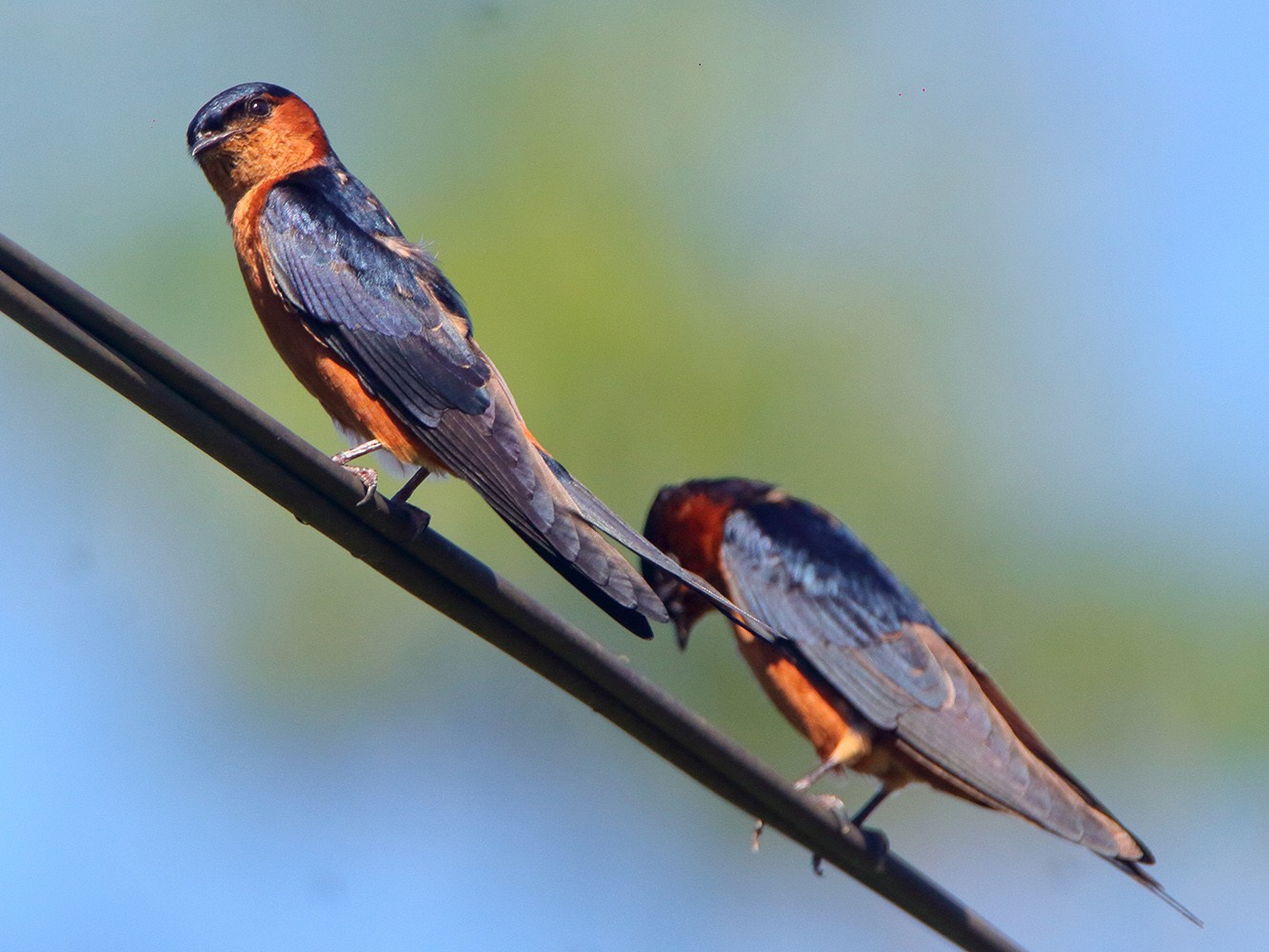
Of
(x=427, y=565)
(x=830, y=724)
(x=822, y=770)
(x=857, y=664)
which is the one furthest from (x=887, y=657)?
(x=427, y=565)

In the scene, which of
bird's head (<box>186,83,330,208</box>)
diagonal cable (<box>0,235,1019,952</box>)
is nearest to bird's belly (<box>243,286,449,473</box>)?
bird's head (<box>186,83,330,208</box>)

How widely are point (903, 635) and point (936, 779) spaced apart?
0.60 metres

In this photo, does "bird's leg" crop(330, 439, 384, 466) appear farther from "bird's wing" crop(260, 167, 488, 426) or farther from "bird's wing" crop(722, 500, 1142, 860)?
"bird's wing" crop(722, 500, 1142, 860)

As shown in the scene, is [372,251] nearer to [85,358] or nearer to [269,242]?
[269,242]

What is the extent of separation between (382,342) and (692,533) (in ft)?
7.88

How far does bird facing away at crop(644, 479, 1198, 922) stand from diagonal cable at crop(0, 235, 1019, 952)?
1496mm

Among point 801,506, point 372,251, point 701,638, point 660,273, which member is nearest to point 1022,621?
point 701,638

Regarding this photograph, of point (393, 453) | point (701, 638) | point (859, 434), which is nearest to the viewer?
point (393, 453)

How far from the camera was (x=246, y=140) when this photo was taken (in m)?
5.27

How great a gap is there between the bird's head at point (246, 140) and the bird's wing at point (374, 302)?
36cm

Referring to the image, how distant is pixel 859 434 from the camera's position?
1198 cm

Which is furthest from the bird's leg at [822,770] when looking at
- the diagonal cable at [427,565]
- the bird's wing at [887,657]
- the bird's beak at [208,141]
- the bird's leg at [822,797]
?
the bird's beak at [208,141]

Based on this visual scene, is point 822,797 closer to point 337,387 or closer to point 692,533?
point 692,533

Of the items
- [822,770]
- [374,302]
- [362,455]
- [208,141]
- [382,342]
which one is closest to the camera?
[362,455]
